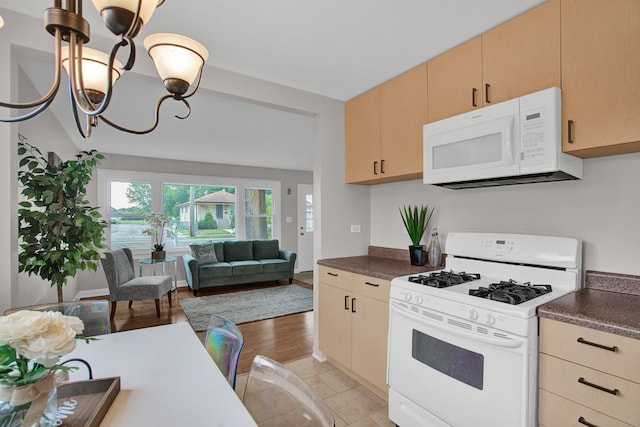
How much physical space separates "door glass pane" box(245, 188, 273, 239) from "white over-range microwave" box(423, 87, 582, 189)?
520 centimetres

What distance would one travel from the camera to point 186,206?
6.12 meters

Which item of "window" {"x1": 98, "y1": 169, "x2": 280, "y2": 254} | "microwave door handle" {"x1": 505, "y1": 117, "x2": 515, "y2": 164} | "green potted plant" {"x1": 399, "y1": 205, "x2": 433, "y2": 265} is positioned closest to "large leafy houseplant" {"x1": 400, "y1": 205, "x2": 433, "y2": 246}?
"green potted plant" {"x1": 399, "y1": 205, "x2": 433, "y2": 265}

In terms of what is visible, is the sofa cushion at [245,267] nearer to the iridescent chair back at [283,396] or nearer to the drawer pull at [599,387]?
the iridescent chair back at [283,396]

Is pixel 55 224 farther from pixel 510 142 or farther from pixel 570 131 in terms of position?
pixel 570 131

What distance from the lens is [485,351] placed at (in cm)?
144

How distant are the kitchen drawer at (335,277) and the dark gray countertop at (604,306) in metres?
1.31

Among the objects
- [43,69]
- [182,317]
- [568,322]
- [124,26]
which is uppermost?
[43,69]

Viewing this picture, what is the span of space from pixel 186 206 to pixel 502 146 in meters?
5.70

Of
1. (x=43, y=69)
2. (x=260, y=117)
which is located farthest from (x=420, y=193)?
(x=43, y=69)

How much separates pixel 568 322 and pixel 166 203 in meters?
6.07

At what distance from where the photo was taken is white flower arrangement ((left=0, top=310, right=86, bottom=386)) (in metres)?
0.67

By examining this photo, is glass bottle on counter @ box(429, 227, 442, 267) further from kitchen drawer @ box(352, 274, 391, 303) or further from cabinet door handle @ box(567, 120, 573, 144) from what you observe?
cabinet door handle @ box(567, 120, 573, 144)

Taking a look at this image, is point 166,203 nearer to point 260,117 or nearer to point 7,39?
point 260,117

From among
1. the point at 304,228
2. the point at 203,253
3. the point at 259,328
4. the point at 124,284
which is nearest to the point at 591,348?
the point at 259,328
